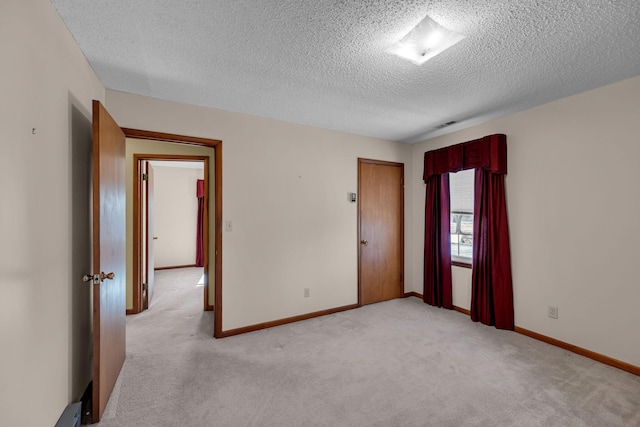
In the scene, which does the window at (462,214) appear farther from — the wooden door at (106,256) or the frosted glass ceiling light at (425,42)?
the wooden door at (106,256)

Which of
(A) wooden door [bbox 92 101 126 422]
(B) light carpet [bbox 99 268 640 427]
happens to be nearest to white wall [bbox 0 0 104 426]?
(A) wooden door [bbox 92 101 126 422]

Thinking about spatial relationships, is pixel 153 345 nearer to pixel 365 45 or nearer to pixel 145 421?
pixel 145 421

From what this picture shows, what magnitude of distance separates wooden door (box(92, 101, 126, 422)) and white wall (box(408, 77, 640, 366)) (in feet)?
12.6

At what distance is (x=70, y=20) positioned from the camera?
169 cm

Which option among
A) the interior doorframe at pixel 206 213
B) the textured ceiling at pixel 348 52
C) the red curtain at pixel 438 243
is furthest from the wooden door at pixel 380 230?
the interior doorframe at pixel 206 213

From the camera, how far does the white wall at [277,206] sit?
3055 millimetres

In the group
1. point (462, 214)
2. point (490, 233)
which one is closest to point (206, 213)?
point (462, 214)

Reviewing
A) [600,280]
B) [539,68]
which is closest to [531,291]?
[600,280]

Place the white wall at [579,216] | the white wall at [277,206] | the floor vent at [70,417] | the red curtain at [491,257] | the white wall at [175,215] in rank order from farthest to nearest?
the white wall at [175,215] → the red curtain at [491,257] → the white wall at [277,206] → the white wall at [579,216] → the floor vent at [70,417]

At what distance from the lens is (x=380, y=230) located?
432cm

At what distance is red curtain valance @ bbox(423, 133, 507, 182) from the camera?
328 cm

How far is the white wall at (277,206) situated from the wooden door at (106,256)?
0.79 m

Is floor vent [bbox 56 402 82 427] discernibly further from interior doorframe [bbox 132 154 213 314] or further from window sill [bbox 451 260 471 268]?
window sill [bbox 451 260 471 268]

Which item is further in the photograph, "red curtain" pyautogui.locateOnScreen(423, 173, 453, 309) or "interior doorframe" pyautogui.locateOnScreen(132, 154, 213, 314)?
"red curtain" pyautogui.locateOnScreen(423, 173, 453, 309)
